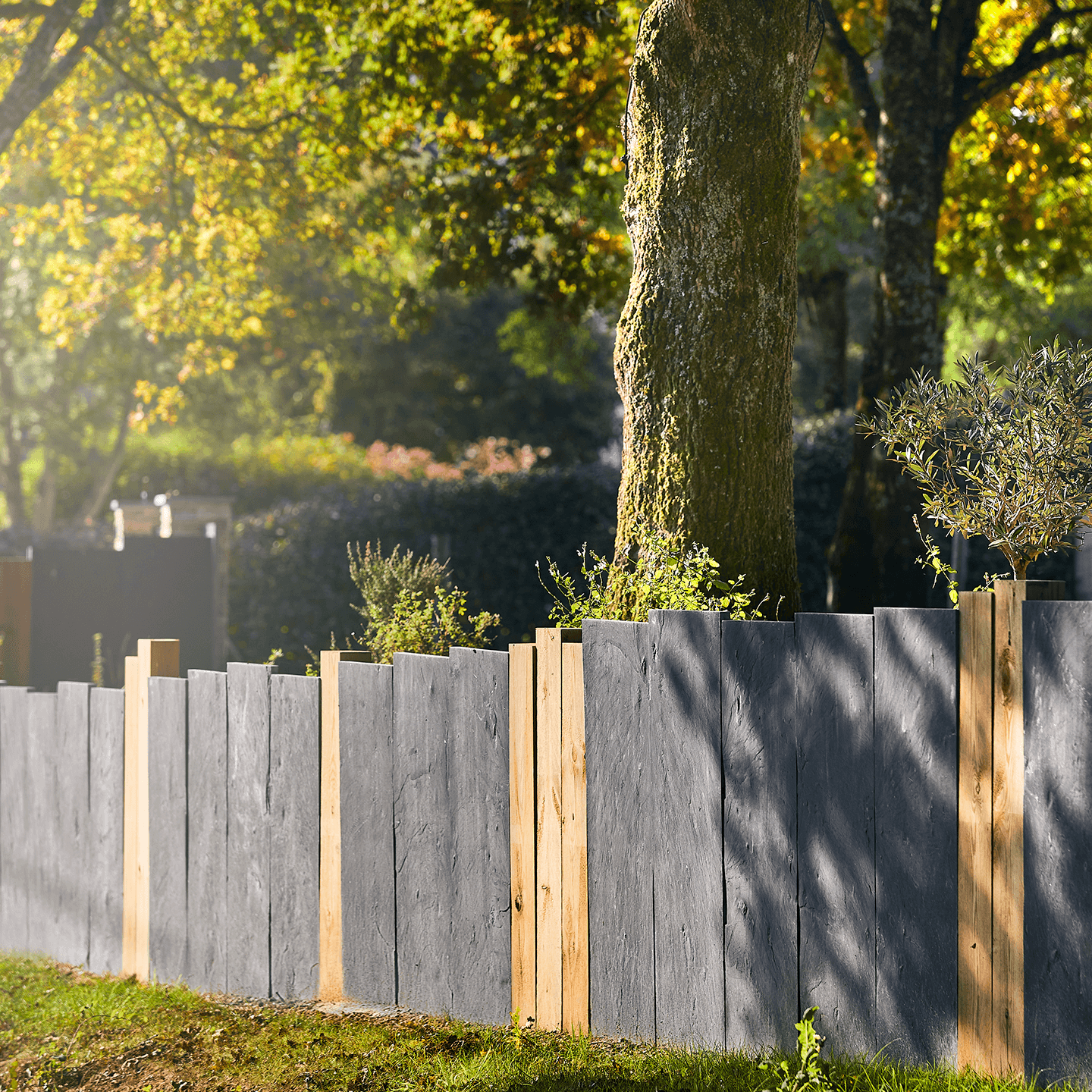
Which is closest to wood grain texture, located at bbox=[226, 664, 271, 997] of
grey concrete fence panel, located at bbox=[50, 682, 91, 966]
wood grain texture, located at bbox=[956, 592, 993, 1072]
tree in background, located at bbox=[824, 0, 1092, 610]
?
grey concrete fence panel, located at bbox=[50, 682, 91, 966]

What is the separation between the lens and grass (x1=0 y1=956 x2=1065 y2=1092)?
351cm

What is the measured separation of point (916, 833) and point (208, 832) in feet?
11.3

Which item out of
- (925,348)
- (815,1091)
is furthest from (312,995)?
(925,348)

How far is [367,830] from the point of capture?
459cm

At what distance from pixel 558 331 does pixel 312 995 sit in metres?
11.7

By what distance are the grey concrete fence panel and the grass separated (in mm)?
672

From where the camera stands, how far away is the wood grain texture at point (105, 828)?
5.64 m

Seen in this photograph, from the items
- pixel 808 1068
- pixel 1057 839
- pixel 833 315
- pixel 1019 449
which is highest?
pixel 833 315

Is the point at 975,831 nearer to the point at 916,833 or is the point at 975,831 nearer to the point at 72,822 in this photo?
the point at 916,833

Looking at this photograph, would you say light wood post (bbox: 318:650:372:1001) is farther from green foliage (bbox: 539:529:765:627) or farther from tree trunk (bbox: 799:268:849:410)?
tree trunk (bbox: 799:268:849:410)

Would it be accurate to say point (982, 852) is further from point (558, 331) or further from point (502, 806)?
point (558, 331)

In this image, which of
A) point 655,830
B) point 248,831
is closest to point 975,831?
point 655,830

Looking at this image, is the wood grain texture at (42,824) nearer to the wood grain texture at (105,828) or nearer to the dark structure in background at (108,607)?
the wood grain texture at (105,828)

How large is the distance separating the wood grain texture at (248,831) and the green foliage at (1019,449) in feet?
10.2
